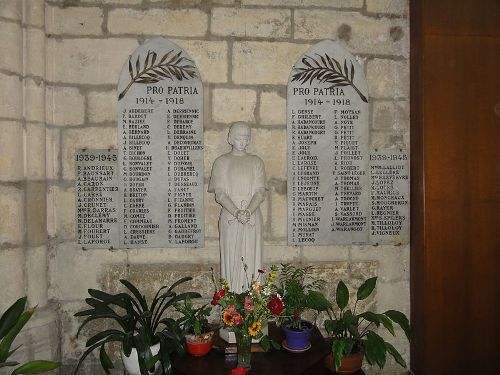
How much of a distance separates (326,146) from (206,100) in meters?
1.08

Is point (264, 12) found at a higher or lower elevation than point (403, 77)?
higher

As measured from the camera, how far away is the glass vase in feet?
7.89

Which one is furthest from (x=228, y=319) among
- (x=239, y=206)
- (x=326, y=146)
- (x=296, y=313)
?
(x=326, y=146)

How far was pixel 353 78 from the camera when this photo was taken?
3.32 metres

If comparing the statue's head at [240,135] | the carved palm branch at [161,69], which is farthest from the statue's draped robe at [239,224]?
the carved palm branch at [161,69]

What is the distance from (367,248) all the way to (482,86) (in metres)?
1.61

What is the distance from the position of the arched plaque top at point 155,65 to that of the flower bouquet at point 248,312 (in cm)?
176

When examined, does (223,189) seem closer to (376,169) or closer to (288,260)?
(288,260)

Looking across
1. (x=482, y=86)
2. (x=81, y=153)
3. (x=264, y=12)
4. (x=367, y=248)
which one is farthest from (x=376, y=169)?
(x=81, y=153)

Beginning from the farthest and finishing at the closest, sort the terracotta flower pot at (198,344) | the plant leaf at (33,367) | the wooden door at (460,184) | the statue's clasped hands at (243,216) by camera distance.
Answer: the wooden door at (460,184)
the statue's clasped hands at (243,216)
the terracotta flower pot at (198,344)
the plant leaf at (33,367)

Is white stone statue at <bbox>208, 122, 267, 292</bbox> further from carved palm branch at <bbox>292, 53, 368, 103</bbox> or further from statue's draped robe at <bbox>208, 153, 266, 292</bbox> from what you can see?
carved palm branch at <bbox>292, 53, 368, 103</bbox>

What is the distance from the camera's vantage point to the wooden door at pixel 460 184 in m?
3.12

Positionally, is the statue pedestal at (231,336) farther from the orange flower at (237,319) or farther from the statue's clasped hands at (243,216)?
the statue's clasped hands at (243,216)

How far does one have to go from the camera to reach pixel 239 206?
9.30 ft
